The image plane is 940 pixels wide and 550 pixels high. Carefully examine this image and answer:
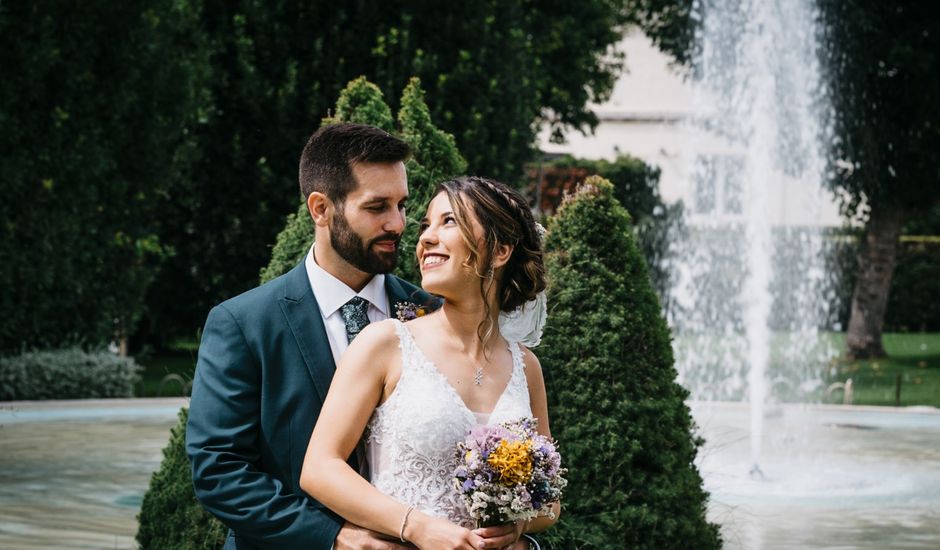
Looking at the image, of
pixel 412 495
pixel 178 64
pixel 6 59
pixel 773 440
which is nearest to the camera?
pixel 412 495

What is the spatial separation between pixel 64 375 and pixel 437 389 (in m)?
13.4

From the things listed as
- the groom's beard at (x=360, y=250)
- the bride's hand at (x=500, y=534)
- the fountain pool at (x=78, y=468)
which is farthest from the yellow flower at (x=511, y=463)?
the fountain pool at (x=78, y=468)

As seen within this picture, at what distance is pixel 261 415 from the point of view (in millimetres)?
3424

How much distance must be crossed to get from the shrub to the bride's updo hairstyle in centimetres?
223

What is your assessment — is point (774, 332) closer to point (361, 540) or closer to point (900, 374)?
point (900, 374)

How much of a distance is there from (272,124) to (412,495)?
14.5 meters

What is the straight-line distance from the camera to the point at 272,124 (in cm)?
1739

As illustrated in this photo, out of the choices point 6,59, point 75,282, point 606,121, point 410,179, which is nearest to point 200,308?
point 75,282

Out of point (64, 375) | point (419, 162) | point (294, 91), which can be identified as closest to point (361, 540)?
point (419, 162)

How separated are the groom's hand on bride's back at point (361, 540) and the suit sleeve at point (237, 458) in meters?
0.02

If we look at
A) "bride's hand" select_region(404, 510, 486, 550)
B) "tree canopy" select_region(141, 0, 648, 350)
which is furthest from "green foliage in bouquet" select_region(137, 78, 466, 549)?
"tree canopy" select_region(141, 0, 648, 350)

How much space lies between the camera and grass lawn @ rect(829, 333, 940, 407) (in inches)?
758

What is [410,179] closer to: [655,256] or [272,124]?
[272,124]

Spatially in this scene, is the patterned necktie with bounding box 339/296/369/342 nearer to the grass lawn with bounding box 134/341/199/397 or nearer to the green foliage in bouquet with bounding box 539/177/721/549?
the green foliage in bouquet with bounding box 539/177/721/549
